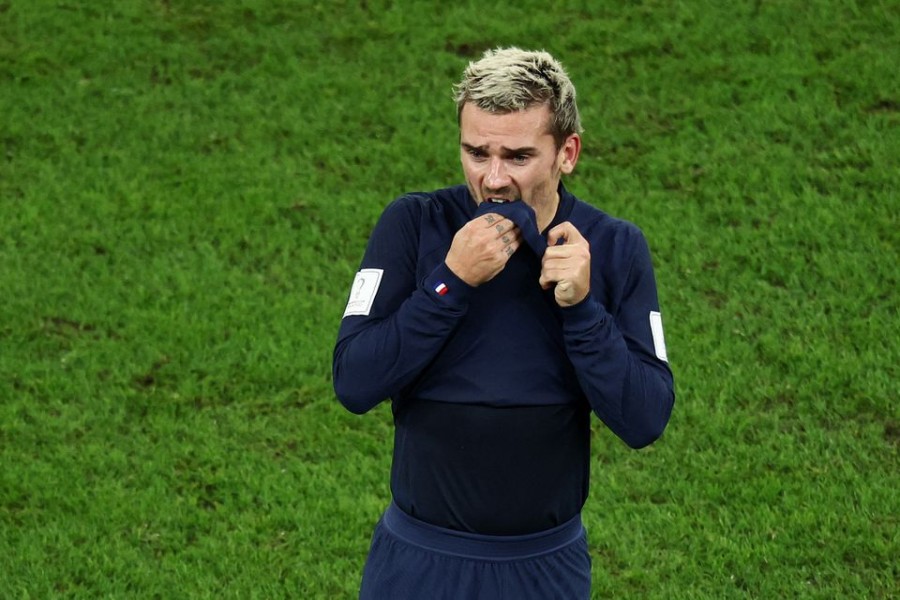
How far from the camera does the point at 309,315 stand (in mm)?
8438

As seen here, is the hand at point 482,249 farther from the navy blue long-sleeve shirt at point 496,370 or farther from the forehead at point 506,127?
the forehead at point 506,127

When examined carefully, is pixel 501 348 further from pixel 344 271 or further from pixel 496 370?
pixel 344 271

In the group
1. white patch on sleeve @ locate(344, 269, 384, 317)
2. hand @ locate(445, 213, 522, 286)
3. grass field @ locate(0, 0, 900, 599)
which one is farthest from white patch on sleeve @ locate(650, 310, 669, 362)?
grass field @ locate(0, 0, 900, 599)

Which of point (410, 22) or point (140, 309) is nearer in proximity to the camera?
point (140, 309)

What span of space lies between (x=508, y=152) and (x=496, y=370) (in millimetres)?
549

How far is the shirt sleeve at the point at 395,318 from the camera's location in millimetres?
3328

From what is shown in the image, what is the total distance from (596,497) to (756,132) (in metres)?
3.90

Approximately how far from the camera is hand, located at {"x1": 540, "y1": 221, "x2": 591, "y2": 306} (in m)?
3.28

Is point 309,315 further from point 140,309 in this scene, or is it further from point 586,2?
point 586,2

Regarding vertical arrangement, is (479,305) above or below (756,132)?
above

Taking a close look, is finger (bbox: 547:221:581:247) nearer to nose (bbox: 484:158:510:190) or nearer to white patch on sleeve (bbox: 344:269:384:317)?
nose (bbox: 484:158:510:190)

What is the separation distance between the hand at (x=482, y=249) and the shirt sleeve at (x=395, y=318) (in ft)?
0.10

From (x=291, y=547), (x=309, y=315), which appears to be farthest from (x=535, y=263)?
(x=309, y=315)

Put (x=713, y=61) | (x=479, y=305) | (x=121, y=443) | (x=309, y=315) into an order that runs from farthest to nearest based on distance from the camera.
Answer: (x=713, y=61)
(x=309, y=315)
(x=121, y=443)
(x=479, y=305)
